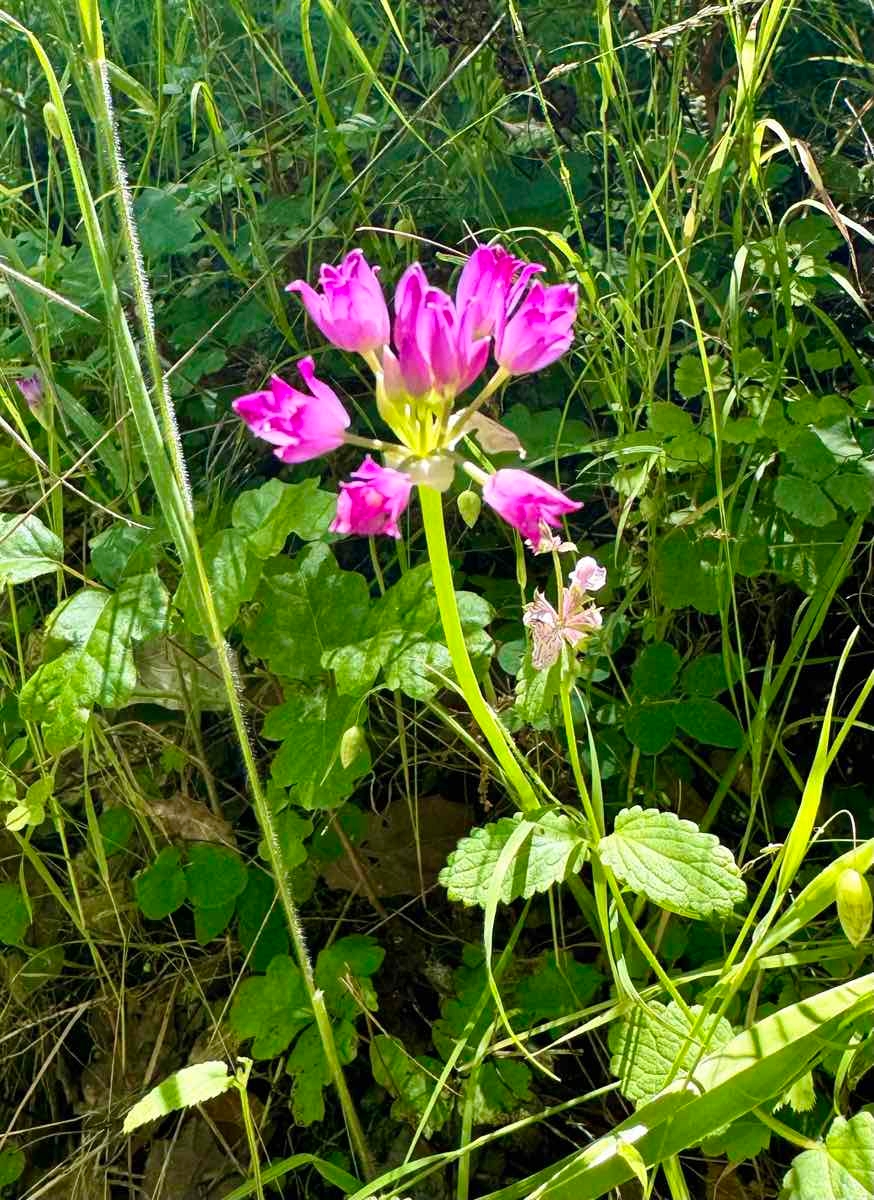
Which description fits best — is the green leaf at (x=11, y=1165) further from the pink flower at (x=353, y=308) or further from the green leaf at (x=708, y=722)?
the pink flower at (x=353, y=308)

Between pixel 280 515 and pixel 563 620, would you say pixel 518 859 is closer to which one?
pixel 563 620

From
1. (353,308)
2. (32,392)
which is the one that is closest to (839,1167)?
(353,308)

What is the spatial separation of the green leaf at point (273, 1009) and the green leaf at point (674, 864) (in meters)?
0.44

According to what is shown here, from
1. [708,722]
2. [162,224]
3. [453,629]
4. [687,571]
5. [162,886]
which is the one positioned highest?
[162,224]

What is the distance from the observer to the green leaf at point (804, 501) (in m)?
1.25

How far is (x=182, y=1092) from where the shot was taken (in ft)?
3.37

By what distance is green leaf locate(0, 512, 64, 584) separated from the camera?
4.42ft

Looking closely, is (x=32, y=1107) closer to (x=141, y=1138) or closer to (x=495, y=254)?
(x=141, y=1138)

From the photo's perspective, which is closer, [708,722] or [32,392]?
[708,722]

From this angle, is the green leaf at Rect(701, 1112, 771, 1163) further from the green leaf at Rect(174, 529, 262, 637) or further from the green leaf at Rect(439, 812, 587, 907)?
the green leaf at Rect(174, 529, 262, 637)

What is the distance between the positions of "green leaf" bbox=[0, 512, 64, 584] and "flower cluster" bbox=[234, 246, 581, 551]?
2.02ft

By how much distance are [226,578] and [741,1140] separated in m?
0.75

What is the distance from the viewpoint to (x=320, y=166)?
176cm

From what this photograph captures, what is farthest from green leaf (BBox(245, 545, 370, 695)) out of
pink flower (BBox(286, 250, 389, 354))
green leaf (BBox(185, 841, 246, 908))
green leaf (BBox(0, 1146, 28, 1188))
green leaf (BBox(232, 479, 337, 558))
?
green leaf (BBox(0, 1146, 28, 1188))
